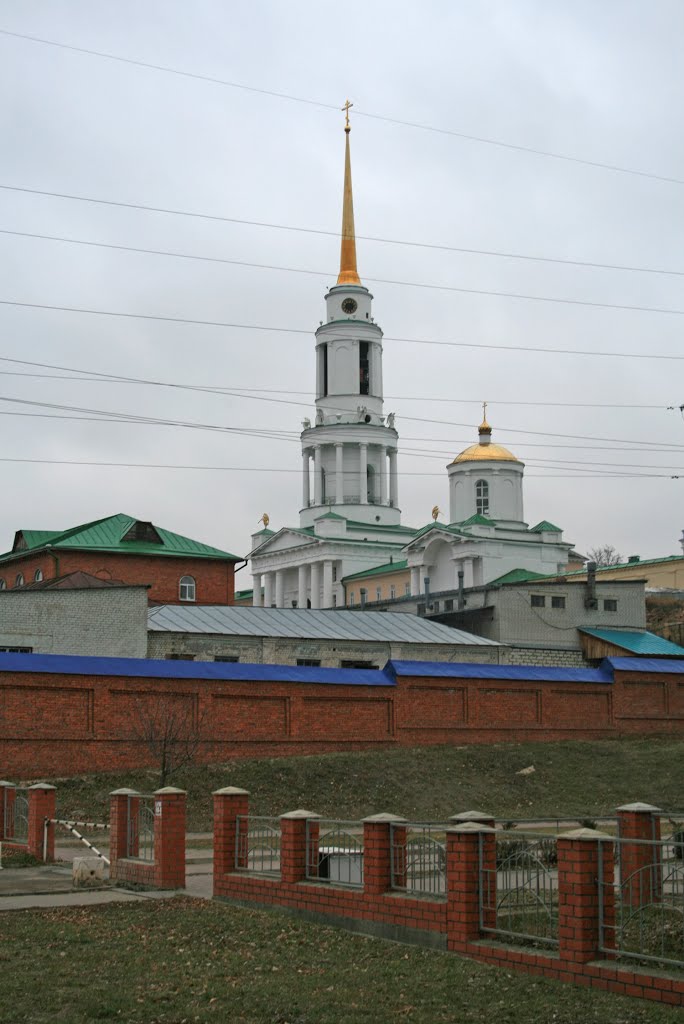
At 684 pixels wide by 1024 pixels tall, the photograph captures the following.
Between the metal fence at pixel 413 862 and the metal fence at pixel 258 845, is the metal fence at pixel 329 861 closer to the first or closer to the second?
the metal fence at pixel 258 845

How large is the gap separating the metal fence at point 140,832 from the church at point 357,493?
191ft

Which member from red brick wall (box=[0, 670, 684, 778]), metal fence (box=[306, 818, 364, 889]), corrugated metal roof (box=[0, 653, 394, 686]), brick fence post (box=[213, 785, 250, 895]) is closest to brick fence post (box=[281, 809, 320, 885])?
metal fence (box=[306, 818, 364, 889])

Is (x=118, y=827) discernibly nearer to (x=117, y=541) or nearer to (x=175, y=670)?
(x=175, y=670)

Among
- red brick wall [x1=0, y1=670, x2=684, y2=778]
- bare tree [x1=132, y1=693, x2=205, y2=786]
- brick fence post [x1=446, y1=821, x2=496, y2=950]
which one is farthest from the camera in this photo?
bare tree [x1=132, y1=693, x2=205, y2=786]

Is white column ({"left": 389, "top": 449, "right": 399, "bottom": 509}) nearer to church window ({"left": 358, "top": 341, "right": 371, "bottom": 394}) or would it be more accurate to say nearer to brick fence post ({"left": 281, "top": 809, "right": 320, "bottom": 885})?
church window ({"left": 358, "top": 341, "right": 371, "bottom": 394})

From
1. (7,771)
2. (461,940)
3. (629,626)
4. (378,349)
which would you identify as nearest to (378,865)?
(461,940)

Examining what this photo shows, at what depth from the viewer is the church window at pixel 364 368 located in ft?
281

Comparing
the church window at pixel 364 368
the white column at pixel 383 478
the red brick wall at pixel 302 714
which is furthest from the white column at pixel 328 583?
the red brick wall at pixel 302 714

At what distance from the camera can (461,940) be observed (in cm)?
1223

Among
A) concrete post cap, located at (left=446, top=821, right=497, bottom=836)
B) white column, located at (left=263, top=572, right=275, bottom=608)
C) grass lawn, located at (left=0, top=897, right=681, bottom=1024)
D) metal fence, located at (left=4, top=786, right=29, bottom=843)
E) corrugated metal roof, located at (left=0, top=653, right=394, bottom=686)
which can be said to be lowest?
grass lawn, located at (left=0, top=897, right=681, bottom=1024)

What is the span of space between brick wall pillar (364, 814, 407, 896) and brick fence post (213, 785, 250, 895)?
3.03 m

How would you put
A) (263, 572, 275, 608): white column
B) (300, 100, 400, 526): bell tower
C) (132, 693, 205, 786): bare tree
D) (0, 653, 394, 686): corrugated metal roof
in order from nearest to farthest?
1. (0, 653, 394, 686): corrugated metal roof
2. (132, 693, 205, 786): bare tree
3. (300, 100, 400, 526): bell tower
4. (263, 572, 275, 608): white column

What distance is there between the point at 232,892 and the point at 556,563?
6351 cm

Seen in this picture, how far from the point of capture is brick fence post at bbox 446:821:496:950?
12188mm
